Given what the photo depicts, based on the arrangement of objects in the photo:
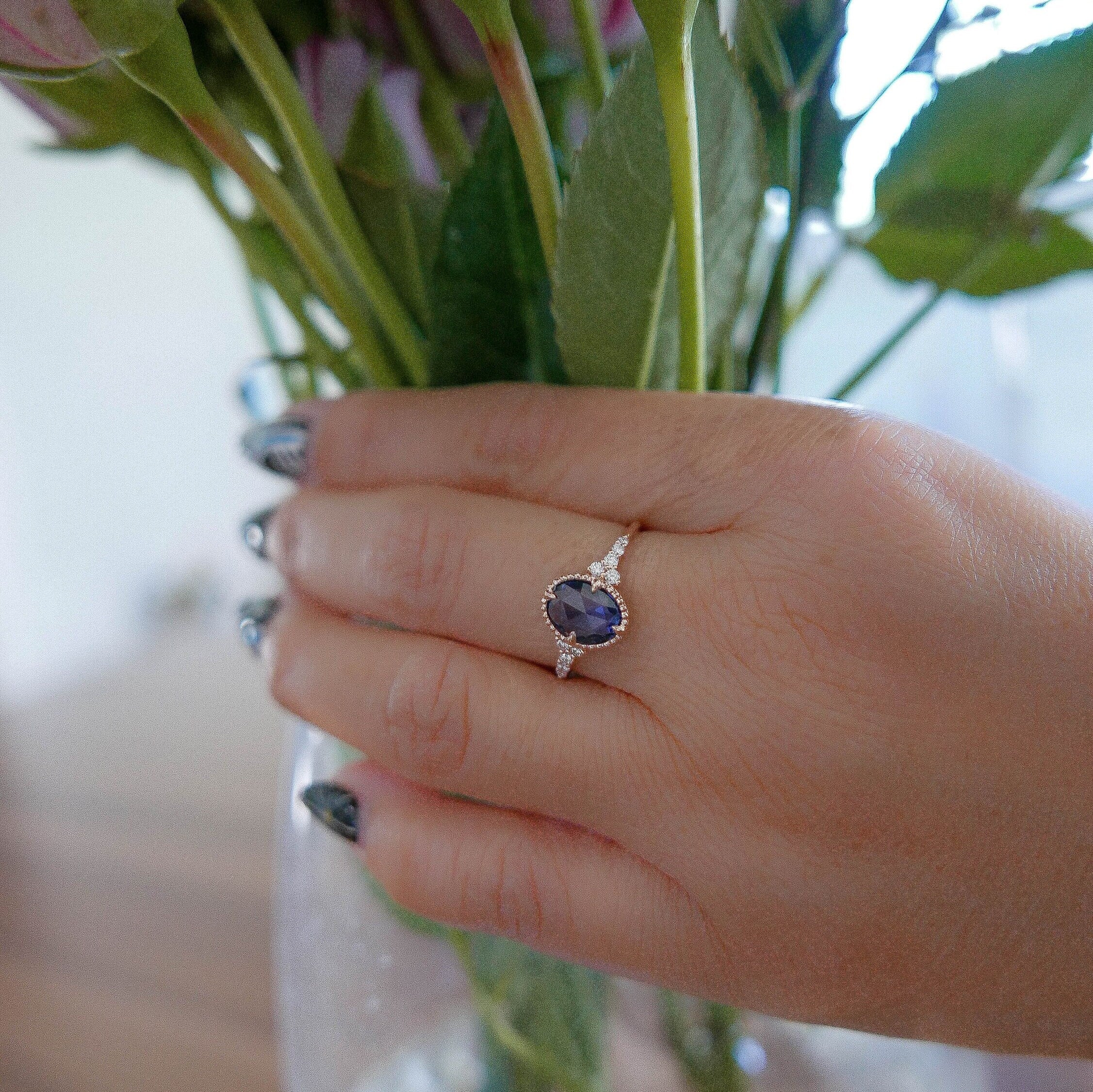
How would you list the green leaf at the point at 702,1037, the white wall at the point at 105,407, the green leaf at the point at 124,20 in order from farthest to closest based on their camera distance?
the white wall at the point at 105,407 → the green leaf at the point at 702,1037 → the green leaf at the point at 124,20

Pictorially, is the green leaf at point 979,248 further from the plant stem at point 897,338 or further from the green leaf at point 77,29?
the green leaf at point 77,29

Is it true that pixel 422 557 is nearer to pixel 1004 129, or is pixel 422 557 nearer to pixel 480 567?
pixel 480 567

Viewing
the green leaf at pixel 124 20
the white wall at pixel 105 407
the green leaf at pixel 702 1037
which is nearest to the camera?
the green leaf at pixel 124 20

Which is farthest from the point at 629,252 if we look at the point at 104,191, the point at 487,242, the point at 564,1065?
the point at 104,191

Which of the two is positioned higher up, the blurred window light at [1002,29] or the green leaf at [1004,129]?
the blurred window light at [1002,29]

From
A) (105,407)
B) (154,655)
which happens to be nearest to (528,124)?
(154,655)

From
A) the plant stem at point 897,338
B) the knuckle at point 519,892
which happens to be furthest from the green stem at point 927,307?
the knuckle at point 519,892
